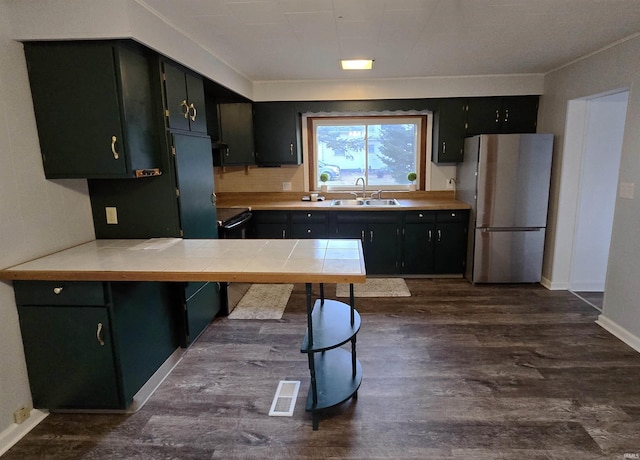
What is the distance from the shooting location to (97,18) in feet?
6.34

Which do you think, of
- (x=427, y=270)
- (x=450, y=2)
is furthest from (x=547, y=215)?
(x=450, y=2)

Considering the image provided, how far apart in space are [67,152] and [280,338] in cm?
195

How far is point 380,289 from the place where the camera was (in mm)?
4000

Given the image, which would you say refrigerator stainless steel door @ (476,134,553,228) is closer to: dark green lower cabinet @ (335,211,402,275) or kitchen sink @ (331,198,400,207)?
dark green lower cabinet @ (335,211,402,275)

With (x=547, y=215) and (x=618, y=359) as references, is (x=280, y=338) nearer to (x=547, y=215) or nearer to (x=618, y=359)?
(x=618, y=359)

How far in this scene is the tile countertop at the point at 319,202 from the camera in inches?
163

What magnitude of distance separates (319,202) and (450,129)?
1.75 m

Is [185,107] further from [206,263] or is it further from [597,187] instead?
[597,187]

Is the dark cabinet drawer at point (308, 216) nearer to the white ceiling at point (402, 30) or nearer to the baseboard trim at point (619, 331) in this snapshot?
the white ceiling at point (402, 30)

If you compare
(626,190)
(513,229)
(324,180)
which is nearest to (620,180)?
(626,190)

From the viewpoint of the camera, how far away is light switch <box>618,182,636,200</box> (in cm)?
277

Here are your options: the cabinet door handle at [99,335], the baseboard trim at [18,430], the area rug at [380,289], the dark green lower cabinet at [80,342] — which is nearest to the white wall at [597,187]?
the area rug at [380,289]

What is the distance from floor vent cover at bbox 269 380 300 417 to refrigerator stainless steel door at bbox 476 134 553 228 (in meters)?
2.66

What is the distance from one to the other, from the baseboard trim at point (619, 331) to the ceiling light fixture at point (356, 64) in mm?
2988
